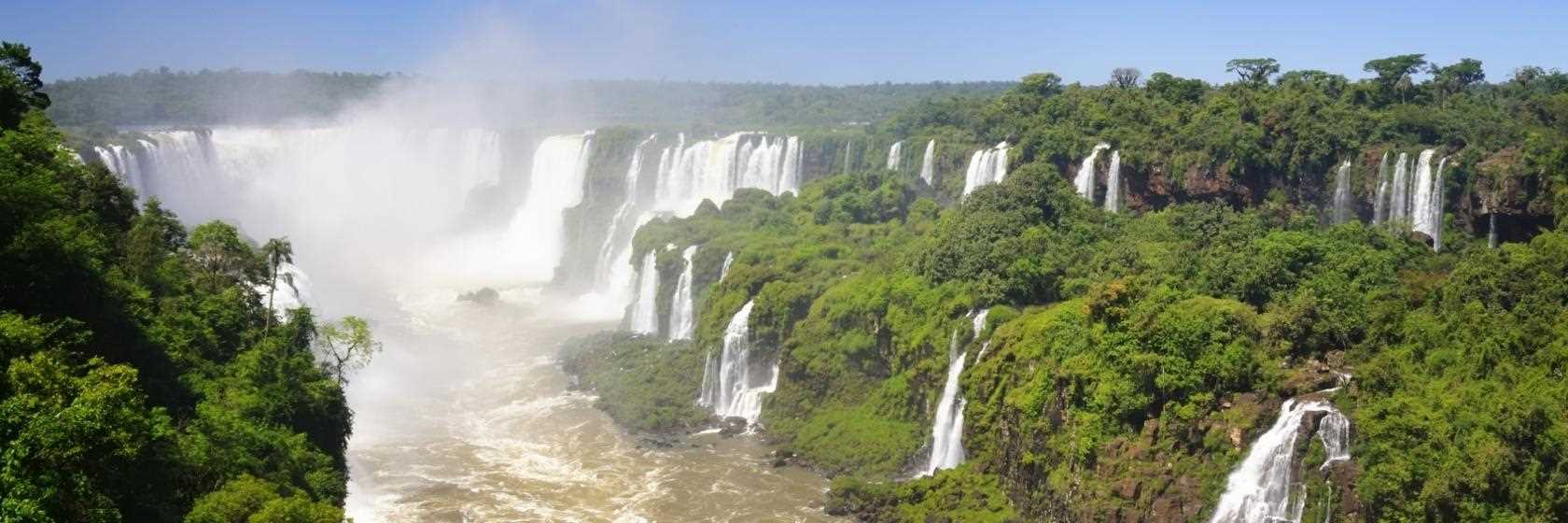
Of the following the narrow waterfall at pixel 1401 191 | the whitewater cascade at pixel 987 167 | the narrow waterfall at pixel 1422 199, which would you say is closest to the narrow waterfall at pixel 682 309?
the whitewater cascade at pixel 987 167

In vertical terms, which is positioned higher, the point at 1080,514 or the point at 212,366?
the point at 212,366

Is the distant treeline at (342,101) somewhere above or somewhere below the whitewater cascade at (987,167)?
above

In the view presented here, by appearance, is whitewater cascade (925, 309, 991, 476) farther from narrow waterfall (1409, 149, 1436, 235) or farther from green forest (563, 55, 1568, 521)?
narrow waterfall (1409, 149, 1436, 235)

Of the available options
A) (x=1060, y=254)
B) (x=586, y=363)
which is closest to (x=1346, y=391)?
(x=1060, y=254)

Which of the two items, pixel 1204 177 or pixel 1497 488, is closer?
pixel 1497 488

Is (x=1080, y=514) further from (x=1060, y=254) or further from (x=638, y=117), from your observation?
(x=638, y=117)

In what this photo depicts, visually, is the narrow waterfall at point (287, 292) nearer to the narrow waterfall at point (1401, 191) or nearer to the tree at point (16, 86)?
the tree at point (16, 86)

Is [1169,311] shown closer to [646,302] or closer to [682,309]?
[682,309]

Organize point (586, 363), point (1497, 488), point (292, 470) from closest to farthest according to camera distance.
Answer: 1. point (1497, 488)
2. point (292, 470)
3. point (586, 363)
